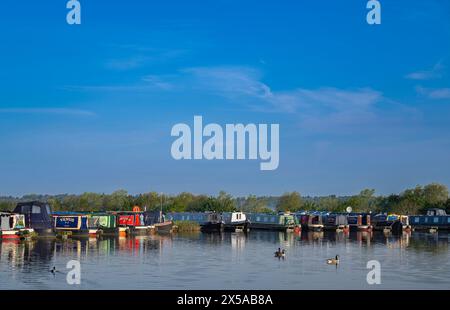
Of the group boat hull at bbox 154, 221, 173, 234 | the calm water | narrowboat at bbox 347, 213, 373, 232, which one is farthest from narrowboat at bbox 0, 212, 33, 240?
narrowboat at bbox 347, 213, 373, 232

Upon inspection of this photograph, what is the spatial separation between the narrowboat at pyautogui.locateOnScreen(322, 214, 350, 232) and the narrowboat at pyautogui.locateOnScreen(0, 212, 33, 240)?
60.4 metres

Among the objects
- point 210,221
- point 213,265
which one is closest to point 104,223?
point 210,221

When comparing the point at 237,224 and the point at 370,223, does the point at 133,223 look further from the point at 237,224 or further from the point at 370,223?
the point at 370,223

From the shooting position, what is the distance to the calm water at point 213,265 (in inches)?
1754

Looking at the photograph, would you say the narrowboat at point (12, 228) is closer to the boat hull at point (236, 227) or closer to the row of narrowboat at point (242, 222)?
the row of narrowboat at point (242, 222)

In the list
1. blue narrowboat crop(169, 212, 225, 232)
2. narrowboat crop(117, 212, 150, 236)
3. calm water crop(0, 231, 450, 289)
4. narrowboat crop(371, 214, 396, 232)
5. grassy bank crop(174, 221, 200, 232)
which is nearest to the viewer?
calm water crop(0, 231, 450, 289)

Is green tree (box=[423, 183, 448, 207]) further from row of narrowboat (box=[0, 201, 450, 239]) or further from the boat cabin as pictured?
the boat cabin

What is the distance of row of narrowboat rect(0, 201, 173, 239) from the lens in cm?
7869

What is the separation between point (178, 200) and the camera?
175250 millimetres

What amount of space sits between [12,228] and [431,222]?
275ft

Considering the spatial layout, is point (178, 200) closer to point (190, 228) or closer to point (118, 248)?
point (190, 228)

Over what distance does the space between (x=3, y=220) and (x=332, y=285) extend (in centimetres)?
4649
